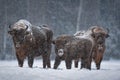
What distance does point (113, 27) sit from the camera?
37.3 metres

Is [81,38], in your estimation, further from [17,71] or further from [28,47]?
[17,71]

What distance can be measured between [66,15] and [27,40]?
76.8ft

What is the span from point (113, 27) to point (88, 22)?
191cm

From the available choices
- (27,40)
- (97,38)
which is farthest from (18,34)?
(97,38)

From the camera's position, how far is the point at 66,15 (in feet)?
124

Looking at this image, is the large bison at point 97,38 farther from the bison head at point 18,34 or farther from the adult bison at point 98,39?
the bison head at point 18,34

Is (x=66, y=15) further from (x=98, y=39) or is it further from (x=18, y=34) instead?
(x=18, y=34)

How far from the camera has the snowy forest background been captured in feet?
118

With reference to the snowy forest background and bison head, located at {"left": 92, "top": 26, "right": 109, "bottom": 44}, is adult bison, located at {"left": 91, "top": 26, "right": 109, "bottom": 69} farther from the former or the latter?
the snowy forest background

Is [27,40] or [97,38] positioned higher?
[27,40]

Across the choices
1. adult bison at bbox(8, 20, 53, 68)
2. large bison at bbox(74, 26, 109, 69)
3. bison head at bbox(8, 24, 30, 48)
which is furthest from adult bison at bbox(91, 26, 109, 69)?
bison head at bbox(8, 24, 30, 48)

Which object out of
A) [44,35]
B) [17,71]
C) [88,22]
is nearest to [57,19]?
[88,22]

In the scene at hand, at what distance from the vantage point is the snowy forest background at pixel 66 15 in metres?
36.0

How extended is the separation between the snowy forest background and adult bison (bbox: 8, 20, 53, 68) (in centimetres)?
1910
